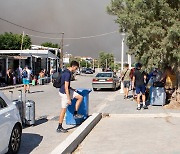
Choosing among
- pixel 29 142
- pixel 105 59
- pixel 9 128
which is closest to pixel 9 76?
pixel 29 142

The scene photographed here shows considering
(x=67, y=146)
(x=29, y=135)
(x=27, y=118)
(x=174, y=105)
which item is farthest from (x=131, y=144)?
(x=174, y=105)

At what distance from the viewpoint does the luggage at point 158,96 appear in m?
14.7

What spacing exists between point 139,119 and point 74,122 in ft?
8.11

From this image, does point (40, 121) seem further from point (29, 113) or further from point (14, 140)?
point (14, 140)

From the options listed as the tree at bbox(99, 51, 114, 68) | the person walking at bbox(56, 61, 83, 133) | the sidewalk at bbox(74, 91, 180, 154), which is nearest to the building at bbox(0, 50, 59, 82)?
the sidewalk at bbox(74, 91, 180, 154)

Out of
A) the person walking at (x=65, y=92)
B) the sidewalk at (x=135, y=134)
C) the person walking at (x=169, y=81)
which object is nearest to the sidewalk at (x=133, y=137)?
the sidewalk at (x=135, y=134)

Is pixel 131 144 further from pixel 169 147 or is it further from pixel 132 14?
pixel 132 14

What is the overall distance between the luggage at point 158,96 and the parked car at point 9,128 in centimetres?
858

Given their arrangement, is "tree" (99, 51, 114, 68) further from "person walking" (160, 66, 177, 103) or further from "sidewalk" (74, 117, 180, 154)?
"sidewalk" (74, 117, 180, 154)

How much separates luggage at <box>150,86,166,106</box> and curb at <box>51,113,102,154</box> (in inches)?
185

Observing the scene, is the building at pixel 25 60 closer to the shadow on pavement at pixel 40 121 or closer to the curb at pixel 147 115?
the shadow on pavement at pixel 40 121

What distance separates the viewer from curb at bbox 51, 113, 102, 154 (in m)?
6.59

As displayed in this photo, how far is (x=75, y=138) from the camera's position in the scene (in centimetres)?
755

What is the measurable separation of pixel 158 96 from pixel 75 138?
25.7ft
